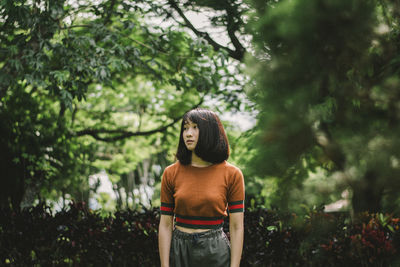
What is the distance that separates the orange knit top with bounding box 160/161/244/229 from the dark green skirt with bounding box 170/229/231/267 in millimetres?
54

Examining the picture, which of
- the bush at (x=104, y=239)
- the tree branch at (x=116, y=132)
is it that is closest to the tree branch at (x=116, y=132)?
the tree branch at (x=116, y=132)

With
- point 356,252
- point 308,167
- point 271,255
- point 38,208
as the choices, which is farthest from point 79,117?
point 308,167

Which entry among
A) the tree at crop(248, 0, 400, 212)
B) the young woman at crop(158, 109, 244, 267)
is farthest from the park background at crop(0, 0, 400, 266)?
the young woman at crop(158, 109, 244, 267)

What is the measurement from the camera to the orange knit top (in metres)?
1.96

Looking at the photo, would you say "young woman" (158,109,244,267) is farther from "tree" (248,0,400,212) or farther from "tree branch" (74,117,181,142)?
"tree branch" (74,117,181,142)

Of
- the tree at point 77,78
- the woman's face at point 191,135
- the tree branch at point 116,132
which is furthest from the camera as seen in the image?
the tree branch at point 116,132

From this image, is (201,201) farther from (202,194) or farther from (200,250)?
(200,250)

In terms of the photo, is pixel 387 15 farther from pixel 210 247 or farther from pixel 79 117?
pixel 79 117

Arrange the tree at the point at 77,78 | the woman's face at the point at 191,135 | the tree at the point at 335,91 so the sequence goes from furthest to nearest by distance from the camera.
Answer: the tree at the point at 77,78 → the woman's face at the point at 191,135 → the tree at the point at 335,91

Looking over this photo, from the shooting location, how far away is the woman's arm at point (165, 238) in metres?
→ 2.00

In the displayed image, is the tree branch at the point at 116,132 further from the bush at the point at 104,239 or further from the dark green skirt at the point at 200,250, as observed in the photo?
the dark green skirt at the point at 200,250

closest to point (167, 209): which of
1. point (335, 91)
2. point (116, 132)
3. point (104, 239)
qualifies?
point (335, 91)

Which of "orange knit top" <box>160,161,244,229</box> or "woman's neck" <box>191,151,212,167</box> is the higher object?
"woman's neck" <box>191,151,212,167</box>

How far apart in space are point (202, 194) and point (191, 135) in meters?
0.33
